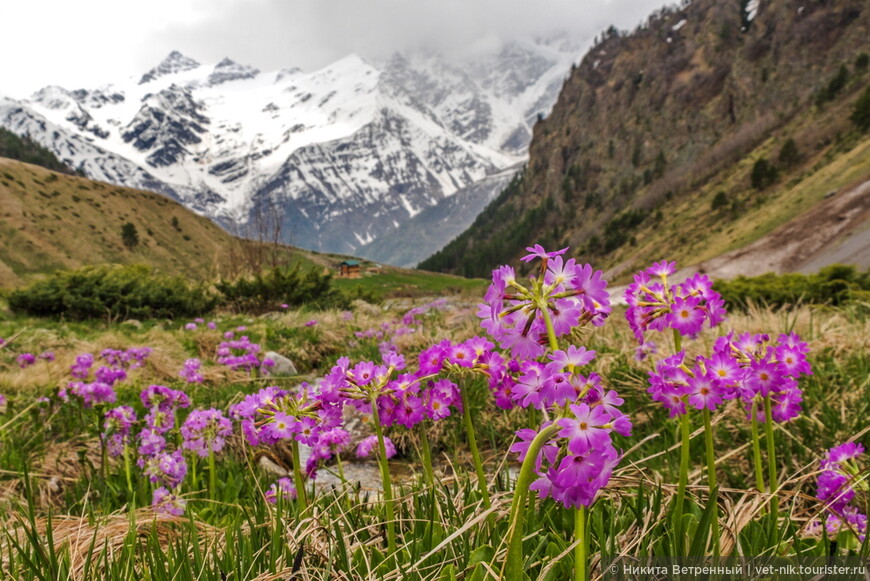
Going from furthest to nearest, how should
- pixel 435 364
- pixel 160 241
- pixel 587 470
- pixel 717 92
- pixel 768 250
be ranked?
pixel 717 92, pixel 160 241, pixel 768 250, pixel 435 364, pixel 587 470

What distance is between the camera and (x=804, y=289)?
1078 centimetres

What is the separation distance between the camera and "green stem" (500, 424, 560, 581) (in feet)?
2.79

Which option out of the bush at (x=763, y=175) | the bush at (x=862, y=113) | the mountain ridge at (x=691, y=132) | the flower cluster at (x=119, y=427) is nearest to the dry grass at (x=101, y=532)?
the flower cluster at (x=119, y=427)

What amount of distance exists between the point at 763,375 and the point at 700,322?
28cm

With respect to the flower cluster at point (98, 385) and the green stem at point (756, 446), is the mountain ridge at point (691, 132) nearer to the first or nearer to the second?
the green stem at point (756, 446)

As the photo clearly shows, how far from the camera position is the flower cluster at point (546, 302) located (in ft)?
3.55

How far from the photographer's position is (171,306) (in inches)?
512

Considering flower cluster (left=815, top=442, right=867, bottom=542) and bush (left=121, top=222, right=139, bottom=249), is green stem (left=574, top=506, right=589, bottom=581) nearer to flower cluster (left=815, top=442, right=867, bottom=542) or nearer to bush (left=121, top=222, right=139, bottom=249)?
flower cluster (left=815, top=442, right=867, bottom=542)

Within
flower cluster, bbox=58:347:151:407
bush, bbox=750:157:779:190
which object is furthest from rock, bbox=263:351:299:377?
bush, bbox=750:157:779:190

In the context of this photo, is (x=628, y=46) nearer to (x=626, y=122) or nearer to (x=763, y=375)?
(x=626, y=122)

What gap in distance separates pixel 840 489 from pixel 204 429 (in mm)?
2825

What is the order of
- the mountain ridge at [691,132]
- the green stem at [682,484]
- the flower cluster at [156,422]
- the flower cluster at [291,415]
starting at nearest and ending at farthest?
1. the green stem at [682,484]
2. the flower cluster at [291,415]
3. the flower cluster at [156,422]
4. the mountain ridge at [691,132]

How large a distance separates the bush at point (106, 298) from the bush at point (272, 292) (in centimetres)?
114

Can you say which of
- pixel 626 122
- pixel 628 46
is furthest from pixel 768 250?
pixel 628 46
